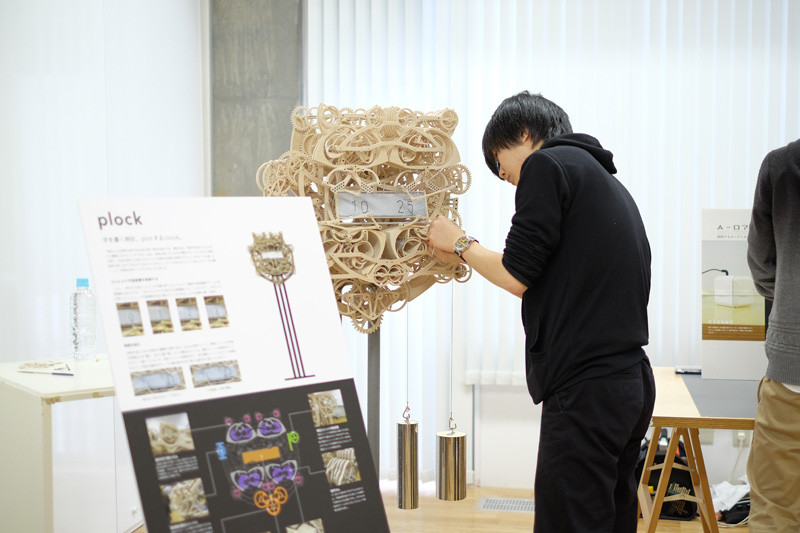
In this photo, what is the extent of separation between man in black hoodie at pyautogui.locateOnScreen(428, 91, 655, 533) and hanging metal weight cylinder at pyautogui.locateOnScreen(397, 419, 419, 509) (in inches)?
32.5

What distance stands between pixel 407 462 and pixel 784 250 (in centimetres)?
129

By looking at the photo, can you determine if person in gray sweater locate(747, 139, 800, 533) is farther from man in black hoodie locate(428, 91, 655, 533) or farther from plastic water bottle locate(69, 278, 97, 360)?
plastic water bottle locate(69, 278, 97, 360)

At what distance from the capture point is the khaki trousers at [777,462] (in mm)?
1972

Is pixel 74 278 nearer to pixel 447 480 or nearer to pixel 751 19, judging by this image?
pixel 447 480

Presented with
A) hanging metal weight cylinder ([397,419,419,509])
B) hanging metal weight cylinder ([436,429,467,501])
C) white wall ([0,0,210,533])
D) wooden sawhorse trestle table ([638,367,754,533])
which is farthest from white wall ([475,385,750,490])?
white wall ([0,0,210,533])

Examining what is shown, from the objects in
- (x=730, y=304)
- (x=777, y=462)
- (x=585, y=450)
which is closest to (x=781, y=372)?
(x=777, y=462)

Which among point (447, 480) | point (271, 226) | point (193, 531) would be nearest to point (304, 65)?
point (447, 480)

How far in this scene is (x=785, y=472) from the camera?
6.52ft

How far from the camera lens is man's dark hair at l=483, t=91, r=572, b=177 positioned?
73.4 inches

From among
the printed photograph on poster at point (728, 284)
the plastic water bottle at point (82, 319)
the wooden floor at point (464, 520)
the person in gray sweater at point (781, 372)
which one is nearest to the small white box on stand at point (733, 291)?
the printed photograph on poster at point (728, 284)

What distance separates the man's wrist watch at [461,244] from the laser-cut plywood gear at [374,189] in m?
0.16

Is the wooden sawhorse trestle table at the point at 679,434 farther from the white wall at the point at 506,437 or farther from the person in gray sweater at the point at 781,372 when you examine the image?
the white wall at the point at 506,437

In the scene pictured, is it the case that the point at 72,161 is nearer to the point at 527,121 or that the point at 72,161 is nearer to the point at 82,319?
the point at 82,319

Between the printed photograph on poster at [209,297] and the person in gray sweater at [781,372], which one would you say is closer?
the printed photograph on poster at [209,297]
